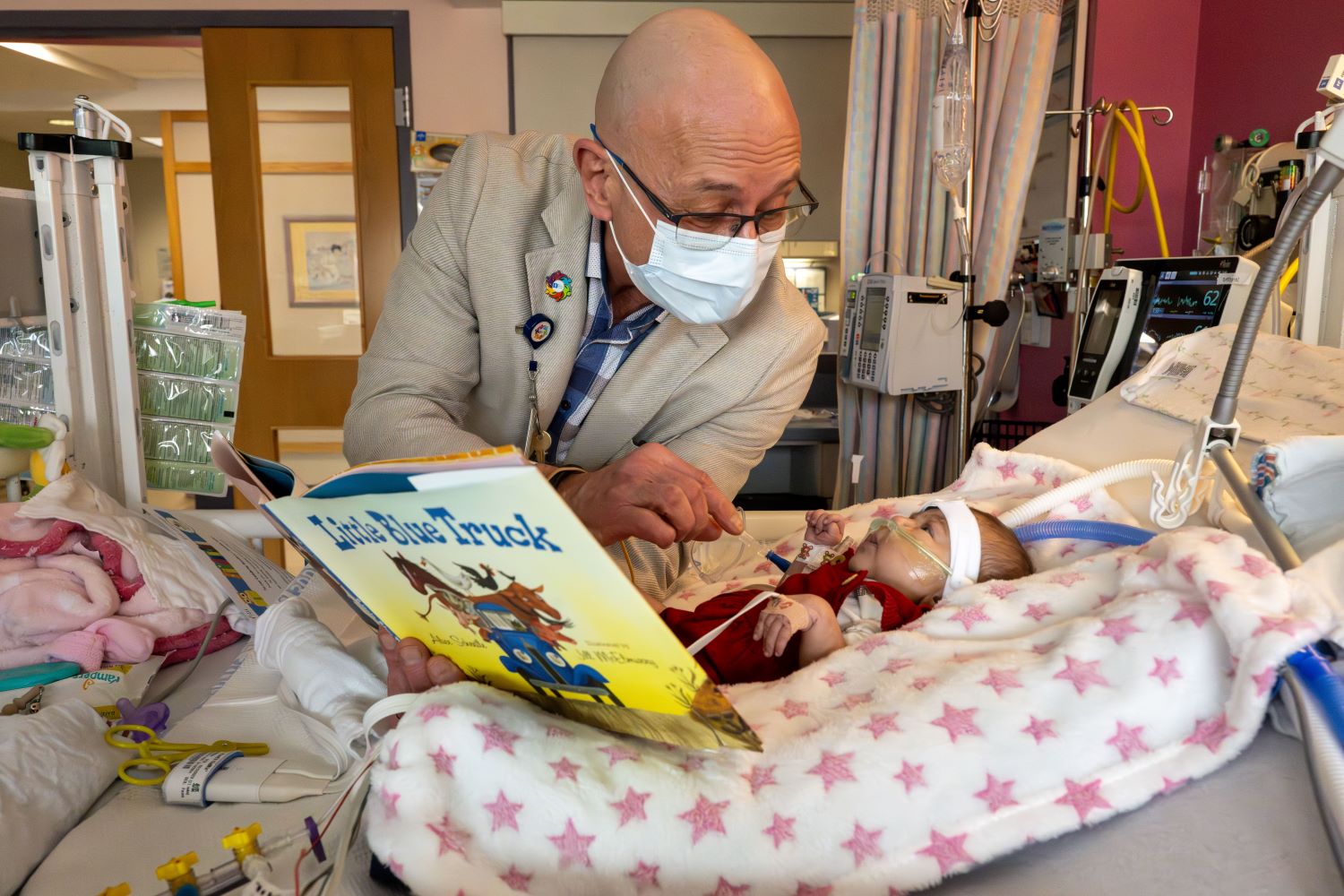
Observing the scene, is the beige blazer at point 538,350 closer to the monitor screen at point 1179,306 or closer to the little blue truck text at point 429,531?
the little blue truck text at point 429,531

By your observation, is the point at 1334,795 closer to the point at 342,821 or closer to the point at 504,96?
the point at 342,821

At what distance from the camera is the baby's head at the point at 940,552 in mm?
1407

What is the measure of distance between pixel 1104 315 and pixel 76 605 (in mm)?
2251

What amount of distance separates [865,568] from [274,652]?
858 millimetres

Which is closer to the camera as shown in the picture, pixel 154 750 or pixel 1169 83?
pixel 154 750

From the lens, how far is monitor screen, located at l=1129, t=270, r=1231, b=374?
2047mm

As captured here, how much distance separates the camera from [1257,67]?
128 inches

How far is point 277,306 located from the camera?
4531mm

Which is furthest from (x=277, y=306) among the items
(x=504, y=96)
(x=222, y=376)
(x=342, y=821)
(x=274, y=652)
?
(x=342, y=821)

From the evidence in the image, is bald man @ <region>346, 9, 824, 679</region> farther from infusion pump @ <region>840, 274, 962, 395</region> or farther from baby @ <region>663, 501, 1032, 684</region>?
infusion pump @ <region>840, 274, 962, 395</region>

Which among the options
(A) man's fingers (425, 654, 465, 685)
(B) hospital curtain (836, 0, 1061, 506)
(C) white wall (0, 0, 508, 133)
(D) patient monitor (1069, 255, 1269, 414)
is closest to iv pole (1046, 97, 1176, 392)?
(B) hospital curtain (836, 0, 1061, 506)

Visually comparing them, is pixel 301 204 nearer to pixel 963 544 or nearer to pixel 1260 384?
pixel 963 544

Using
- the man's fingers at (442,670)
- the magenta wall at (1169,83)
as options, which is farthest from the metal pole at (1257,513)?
the magenta wall at (1169,83)

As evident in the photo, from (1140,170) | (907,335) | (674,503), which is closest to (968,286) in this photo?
(907,335)
